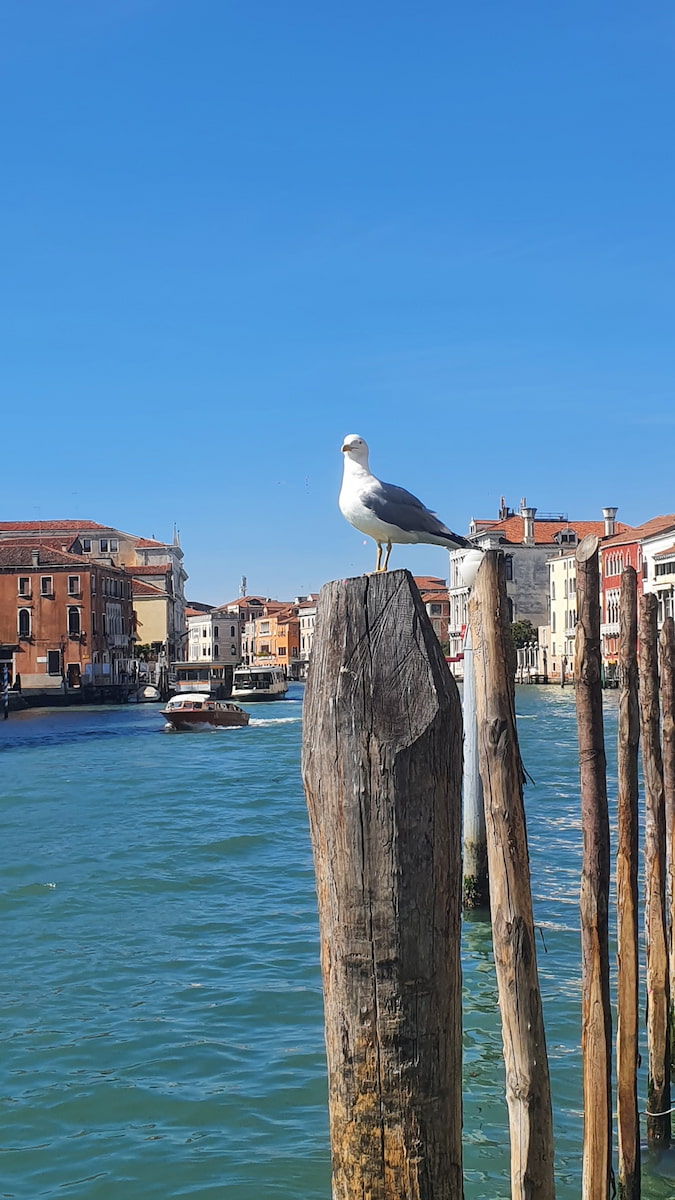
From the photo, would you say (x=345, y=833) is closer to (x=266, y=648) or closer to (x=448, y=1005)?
(x=448, y=1005)

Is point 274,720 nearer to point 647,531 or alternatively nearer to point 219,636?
point 647,531

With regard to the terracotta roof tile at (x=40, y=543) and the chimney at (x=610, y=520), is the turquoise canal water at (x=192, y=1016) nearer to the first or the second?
the terracotta roof tile at (x=40, y=543)

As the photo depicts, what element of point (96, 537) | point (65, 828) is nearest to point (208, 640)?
point (96, 537)

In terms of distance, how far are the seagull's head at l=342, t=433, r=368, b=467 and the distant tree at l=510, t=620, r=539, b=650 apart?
211ft

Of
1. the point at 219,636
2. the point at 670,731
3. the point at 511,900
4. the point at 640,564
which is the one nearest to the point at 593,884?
the point at 511,900

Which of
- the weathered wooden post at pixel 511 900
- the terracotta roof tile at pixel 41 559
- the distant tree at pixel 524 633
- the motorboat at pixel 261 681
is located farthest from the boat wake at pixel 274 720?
the weathered wooden post at pixel 511 900

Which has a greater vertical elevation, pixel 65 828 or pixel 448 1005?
pixel 448 1005

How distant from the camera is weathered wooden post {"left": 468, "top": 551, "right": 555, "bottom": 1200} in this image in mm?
2688

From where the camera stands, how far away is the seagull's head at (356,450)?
4074mm

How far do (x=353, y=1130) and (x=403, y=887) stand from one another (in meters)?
0.45

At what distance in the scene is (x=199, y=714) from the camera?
121 ft

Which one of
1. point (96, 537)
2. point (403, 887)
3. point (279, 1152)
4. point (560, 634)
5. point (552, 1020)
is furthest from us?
point (96, 537)

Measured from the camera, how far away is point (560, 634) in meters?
66.6

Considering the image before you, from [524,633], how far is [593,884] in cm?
6614
